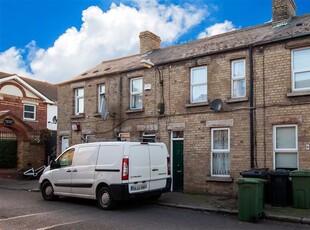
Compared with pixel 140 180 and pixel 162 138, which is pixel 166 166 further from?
pixel 162 138

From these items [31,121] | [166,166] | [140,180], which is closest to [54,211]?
[140,180]

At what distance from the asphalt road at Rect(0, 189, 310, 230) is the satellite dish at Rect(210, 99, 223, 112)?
414cm

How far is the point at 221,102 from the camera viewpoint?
1261cm

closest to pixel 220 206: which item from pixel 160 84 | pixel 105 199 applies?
pixel 105 199

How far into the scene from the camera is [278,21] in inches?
531

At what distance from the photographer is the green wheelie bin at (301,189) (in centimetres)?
965

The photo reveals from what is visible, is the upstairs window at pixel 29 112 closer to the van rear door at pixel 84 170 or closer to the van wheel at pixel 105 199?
the van rear door at pixel 84 170

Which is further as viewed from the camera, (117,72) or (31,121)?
(31,121)

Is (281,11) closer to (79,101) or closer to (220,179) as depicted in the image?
(220,179)

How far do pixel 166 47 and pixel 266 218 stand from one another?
35.2ft

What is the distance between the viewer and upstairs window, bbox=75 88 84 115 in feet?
58.7

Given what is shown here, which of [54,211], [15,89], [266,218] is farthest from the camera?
[15,89]

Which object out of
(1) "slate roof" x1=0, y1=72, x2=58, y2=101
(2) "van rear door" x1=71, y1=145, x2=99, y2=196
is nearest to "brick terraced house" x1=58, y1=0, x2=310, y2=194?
(2) "van rear door" x1=71, y1=145, x2=99, y2=196

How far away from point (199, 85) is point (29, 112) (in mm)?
20102
